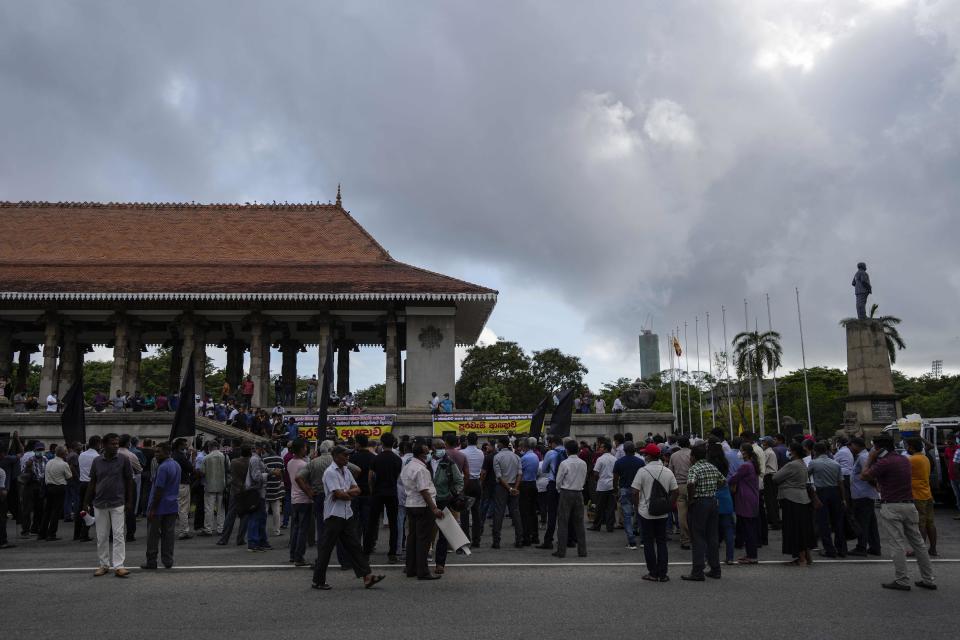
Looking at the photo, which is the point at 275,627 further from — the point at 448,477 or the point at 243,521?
the point at 243,521

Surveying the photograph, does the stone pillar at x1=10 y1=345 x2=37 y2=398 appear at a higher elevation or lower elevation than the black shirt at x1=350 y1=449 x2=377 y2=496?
higher

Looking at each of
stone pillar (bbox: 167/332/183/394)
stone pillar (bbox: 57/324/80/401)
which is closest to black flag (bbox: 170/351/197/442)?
stone pillar (bbox: 57/324/80/401)

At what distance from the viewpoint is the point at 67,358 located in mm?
29812

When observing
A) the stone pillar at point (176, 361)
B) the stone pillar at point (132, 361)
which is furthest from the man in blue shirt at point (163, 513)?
the stone pillar at point (176, 361)

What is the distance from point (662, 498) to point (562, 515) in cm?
218

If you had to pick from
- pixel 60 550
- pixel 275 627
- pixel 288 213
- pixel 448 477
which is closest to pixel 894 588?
pixel 448 477

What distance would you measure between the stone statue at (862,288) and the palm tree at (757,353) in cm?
2134

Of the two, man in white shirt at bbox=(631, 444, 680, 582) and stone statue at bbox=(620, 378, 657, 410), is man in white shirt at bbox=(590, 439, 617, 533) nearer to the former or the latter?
man in white shirt at bbox=(631, 444, 680, 582)

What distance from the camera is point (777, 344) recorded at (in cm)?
4716

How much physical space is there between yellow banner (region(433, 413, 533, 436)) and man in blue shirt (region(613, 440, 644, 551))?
9.88 meters

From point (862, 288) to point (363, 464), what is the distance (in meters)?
22.7

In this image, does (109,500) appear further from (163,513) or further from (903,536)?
(903,536)

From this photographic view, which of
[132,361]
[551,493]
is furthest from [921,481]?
[132,361]

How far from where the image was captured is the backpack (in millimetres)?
8016
